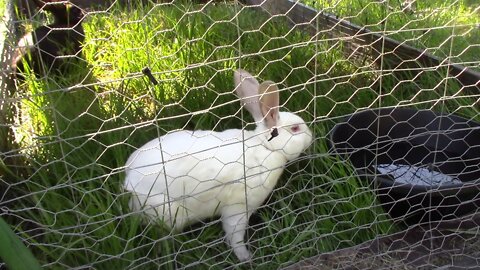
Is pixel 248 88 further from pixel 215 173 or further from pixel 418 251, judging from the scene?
pixel 418 251

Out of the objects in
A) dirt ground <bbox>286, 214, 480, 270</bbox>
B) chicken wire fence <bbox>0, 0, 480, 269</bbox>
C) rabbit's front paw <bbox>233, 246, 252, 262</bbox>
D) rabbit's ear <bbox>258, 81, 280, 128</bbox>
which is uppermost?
rabbit's ear <bbox>258, 81, 280, 128</bbox>

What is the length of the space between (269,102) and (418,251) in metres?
0.68

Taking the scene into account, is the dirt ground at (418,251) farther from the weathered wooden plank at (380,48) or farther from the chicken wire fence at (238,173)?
the weathered wooden plank at (380,48)

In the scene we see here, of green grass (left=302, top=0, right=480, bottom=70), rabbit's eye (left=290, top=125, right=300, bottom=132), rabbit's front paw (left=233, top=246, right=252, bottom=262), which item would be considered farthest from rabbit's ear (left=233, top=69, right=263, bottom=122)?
green grass (left=302, top=0, right=480, bottom=70)

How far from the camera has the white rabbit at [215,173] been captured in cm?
175

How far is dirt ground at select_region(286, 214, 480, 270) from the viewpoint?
5.98ft

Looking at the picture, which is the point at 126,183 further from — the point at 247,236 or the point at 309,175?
the point at 309,175

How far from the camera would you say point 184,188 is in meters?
1.78

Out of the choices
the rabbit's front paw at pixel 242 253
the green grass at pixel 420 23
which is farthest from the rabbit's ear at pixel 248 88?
the green grass at pixel 420 23

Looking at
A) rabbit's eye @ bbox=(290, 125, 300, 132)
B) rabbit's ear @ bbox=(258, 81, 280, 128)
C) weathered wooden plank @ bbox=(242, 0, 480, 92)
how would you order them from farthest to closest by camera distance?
weathered wooden plank @ bbox=(242, 0, 480, 92), rabbit's eye @ bbox=(290, 125, 300, 132), rabbit's ear @ bbox=(258, 81, 280, 128)

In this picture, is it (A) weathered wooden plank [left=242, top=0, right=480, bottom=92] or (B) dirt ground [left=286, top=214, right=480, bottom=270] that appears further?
(A) weathered wooden plank [left=242, top=0, right=480, bottom=92]

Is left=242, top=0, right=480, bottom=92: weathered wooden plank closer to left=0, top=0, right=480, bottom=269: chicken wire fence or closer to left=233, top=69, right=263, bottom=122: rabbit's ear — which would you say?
left=0, top=0, right=480, bottom=269: chicken wire fence

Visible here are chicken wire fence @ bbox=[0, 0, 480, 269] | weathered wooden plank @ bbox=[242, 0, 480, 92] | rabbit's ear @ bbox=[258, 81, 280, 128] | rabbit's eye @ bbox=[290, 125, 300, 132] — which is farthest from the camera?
weathered wooden plank @ bbox=[242, 0, 480, 92]

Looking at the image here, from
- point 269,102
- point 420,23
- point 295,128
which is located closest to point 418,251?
point 295,128
